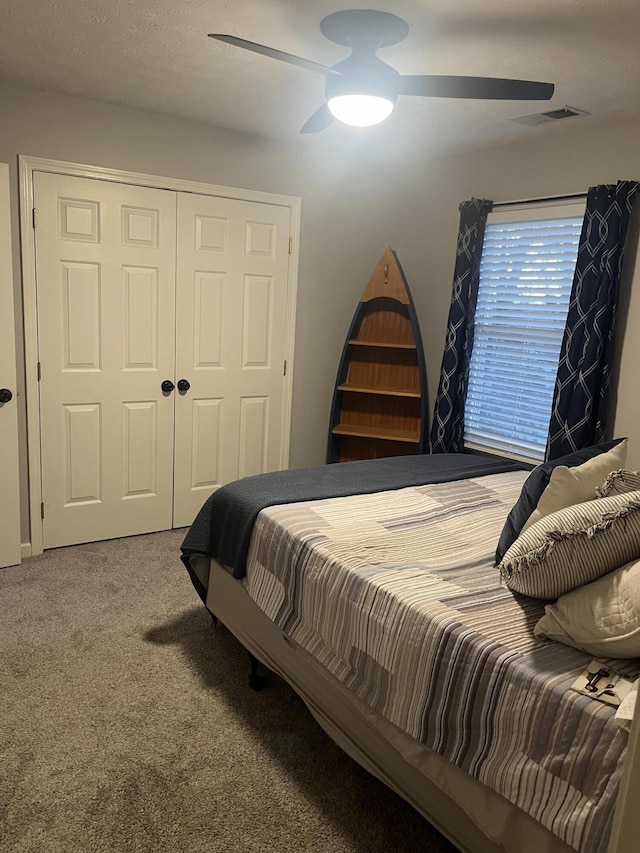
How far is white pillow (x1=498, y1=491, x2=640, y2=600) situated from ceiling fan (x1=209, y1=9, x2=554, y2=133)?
4.44 ft

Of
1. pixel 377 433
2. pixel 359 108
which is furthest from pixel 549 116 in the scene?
pixel 377 433

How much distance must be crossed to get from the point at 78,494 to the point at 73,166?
1.75 meters

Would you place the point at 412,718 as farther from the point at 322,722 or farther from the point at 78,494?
the point at 78,494

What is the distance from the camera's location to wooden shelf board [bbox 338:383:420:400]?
4.10m

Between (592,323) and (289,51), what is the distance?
1.85 metres

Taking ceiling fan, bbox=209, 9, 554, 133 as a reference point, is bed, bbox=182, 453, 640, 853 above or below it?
below

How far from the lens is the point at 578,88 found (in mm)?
2713

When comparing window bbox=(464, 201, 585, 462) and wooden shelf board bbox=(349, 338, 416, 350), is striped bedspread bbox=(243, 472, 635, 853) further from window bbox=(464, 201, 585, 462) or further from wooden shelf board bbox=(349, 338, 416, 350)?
wooden shelf board bbox=(349, 338, 416, 350)

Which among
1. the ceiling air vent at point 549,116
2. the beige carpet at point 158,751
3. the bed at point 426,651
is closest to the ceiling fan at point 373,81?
the ceiling air vent at point 549,116

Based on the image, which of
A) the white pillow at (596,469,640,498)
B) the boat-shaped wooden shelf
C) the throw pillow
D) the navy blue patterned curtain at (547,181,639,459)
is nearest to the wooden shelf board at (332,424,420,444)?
the boat-shaped wooden shelf

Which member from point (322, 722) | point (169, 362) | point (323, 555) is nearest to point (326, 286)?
point (169, 362)

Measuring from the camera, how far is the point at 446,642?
1.65 m

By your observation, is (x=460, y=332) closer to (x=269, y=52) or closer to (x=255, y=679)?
(x=269, y=52)

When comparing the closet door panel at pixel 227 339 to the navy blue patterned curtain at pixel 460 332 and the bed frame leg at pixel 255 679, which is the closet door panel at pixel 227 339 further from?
the bed frame leg at pixel 255 679
